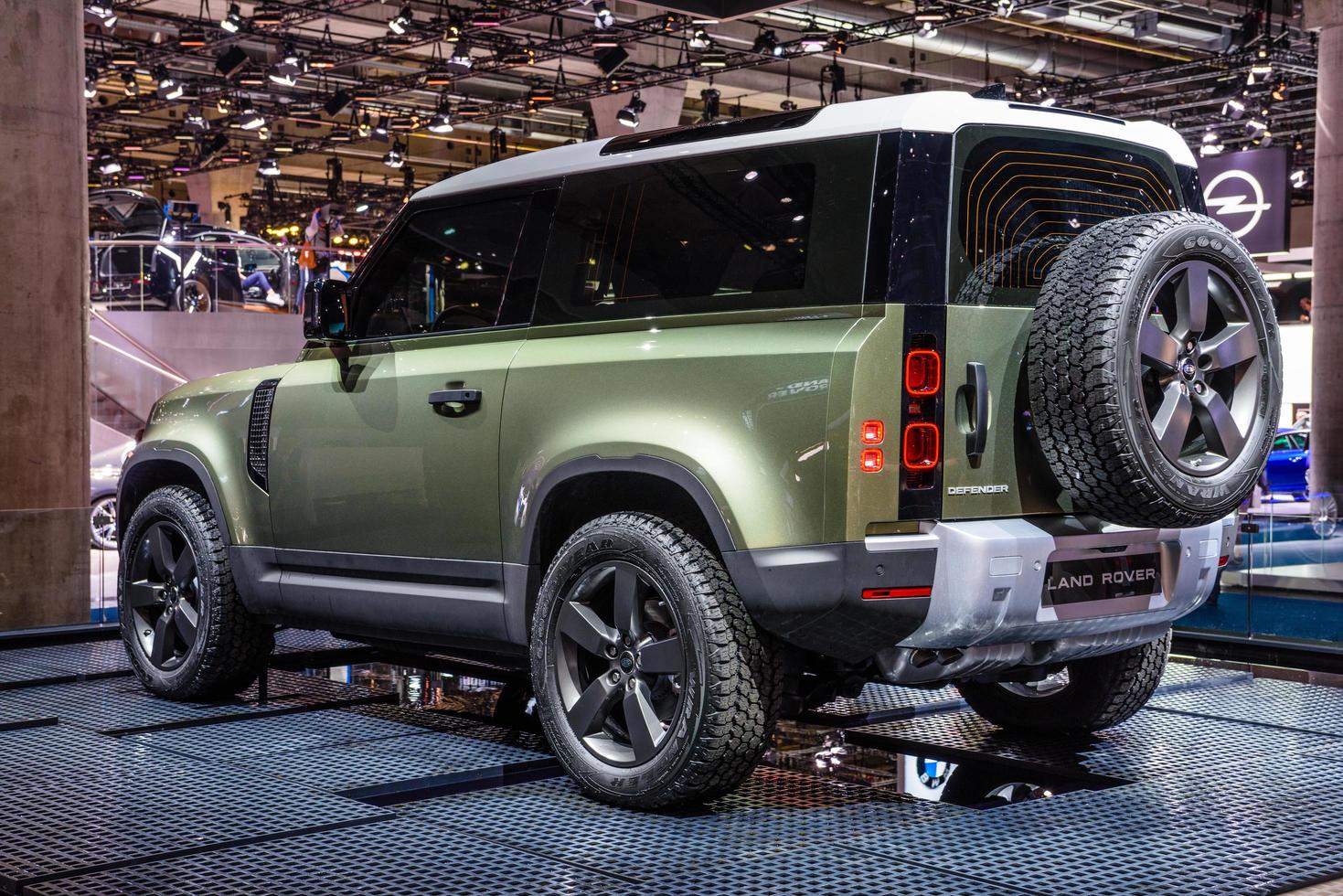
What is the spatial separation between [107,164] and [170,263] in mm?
13660

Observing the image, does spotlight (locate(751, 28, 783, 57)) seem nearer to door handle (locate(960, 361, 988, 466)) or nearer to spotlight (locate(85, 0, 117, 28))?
spotlight (locate(85, 0, 117, 28))

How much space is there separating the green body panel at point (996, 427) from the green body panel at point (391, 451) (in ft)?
4.78

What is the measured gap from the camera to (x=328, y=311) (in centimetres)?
532

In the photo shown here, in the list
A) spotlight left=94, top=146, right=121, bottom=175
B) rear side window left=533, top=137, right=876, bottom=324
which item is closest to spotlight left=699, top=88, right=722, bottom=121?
spotlight left=94, top=146, right=121, bottom=175

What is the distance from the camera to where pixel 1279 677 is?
6.64 meters

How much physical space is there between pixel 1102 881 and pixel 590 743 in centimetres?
148

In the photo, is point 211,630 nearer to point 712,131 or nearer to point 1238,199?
point 712,131

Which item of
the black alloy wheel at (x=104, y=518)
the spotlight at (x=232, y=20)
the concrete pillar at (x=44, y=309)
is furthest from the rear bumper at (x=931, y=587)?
the spotlight at (x=232, y=20)

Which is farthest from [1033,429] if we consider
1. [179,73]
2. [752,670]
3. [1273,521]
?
[179,73]

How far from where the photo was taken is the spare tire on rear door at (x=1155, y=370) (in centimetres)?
376

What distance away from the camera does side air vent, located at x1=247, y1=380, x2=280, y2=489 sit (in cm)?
551

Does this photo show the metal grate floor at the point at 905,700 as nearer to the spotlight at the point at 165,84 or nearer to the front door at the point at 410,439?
the front door at the point at 410,439

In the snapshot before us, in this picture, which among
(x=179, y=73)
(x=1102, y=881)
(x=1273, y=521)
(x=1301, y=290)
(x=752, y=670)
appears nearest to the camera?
(x=1102, y=881)

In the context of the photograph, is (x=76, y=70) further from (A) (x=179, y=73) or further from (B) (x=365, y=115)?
(B) (x=365, y=115)
